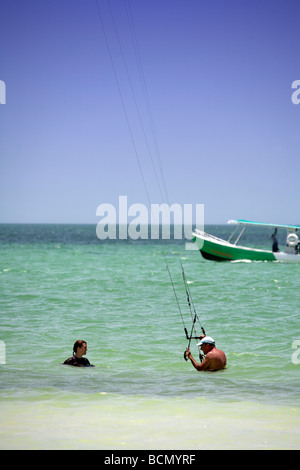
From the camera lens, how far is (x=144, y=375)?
11.2 metres

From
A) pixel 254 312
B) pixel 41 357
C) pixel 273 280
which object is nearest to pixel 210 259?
pixel 273 280

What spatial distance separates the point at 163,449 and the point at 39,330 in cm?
952

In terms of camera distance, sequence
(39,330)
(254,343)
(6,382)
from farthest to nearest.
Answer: (39,330) < (254,343) < (6,382)

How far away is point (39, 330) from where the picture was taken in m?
15.8

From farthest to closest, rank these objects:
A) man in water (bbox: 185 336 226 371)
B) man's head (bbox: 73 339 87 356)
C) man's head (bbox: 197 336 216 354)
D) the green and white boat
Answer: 1. the green and white boat
2. man's head (bbox: 73 339 87 356)
3. man in water (bbox: 185 336 226 371)
4. man's head (bbox: 197 336 216 354)

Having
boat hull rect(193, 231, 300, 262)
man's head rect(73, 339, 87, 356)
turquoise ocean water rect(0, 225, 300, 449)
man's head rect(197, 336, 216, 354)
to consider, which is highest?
man's head rect(197, 336, 216, 354)

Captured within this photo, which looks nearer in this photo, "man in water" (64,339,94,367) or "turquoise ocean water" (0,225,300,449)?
"turquoise ocean water" (0,225,300,449)

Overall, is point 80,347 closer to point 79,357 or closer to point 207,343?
point 79,357

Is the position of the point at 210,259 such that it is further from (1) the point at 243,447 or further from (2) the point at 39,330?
(1) the point at 243,447

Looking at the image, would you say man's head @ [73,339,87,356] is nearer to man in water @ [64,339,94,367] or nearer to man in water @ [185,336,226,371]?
man in water @ [64,339,94,367]

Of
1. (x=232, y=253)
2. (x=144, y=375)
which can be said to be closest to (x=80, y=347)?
(x=144, y=375)

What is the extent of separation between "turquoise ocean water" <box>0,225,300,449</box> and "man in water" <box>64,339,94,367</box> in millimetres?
198

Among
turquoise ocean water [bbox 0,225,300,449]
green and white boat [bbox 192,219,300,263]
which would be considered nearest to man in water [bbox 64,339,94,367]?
turquoise ocean water [bbox 0,225,300,449]

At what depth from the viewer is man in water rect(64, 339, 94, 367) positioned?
11352 mm
